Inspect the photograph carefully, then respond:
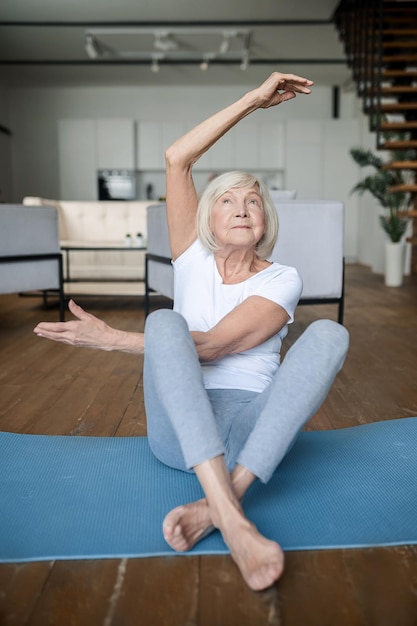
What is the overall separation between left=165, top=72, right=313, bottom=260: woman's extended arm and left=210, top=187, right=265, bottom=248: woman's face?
128 millimetres

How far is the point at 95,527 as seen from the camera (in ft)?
4.14

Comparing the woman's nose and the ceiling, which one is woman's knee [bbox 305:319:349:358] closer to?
the woman's nose

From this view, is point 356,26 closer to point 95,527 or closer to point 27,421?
point 27,421

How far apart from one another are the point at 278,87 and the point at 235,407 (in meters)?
0.79

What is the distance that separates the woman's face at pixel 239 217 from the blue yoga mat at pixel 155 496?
0.60 m

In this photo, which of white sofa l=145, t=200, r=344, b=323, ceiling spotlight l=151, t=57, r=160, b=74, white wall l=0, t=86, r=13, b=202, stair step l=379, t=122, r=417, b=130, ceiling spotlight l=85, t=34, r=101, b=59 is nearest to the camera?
white sofa l=145, t=200, r=344, b=323

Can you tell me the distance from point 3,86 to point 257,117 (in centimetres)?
423

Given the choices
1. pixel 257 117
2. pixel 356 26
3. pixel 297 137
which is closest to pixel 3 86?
pixel 257 117

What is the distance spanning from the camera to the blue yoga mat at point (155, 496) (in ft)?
3.97

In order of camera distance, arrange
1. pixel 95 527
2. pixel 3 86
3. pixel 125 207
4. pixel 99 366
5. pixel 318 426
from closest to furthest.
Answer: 1. pixel 95 527
2. pixel 318 426
3. pixel 99 366
4. pixel 125 207
5. pixel 3 86

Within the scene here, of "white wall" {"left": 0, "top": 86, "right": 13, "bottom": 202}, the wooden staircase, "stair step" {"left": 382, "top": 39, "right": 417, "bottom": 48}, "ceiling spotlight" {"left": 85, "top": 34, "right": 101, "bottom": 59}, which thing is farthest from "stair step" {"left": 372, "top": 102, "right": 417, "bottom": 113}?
"white wall" {"left": 0, "top": 86, "right": 13, "bottom": 202}

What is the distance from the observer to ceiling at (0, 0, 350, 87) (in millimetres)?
6555

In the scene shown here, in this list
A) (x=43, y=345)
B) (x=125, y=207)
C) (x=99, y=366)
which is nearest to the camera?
(x=99, y=366)

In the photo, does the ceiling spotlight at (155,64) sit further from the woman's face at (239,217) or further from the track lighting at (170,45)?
the woman's face at (239,217)
